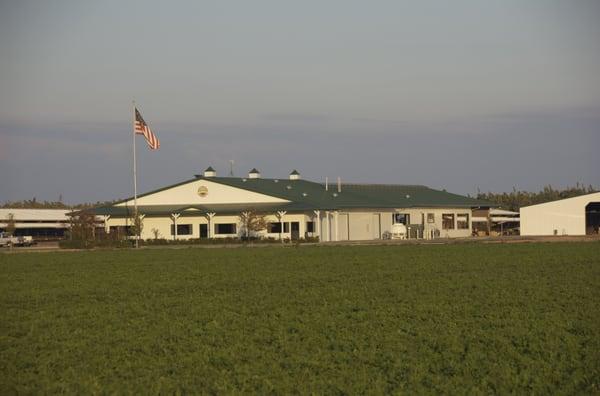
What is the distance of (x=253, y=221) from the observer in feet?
223

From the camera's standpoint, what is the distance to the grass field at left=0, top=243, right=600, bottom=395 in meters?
13.1

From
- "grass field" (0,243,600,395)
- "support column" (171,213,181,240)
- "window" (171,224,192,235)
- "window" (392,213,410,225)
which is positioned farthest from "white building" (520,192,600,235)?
"grass field" (0,243,600,395)

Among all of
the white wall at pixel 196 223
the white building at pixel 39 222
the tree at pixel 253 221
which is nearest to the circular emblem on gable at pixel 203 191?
the white wall at pixel 196 223

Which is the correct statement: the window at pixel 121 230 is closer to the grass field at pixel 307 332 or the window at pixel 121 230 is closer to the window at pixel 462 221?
the window at pixel 462 221

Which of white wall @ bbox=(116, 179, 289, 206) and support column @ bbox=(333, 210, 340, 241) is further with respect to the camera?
white wall @ bbox=(116, 179, 289, 206)

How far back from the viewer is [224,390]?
494 inches

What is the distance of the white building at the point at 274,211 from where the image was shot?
2778 inches

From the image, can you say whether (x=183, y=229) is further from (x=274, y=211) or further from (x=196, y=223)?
(x=274, y=211)

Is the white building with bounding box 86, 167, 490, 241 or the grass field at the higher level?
the white building with bounding box 86, 167, 490, 241

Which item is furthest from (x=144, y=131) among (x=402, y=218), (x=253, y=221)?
(x=402, y=218)

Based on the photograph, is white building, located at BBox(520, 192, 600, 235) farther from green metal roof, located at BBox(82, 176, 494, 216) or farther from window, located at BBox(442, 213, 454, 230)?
green metal roof, located at BBox(82, 176, 494, 216)

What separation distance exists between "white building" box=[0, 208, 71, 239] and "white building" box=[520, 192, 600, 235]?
157 feet

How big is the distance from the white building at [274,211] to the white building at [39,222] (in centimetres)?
2845

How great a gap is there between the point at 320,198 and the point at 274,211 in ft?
22.1
